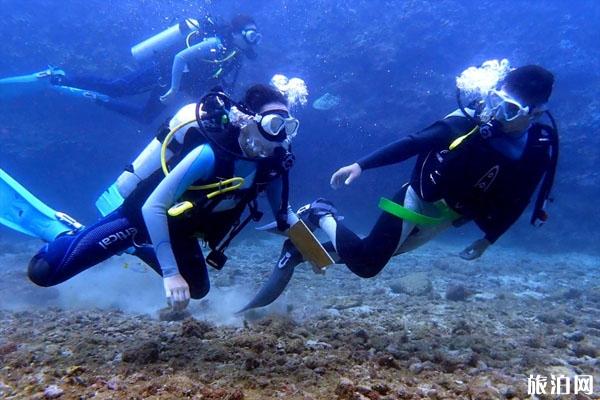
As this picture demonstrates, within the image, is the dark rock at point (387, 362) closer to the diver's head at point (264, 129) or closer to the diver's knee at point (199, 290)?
the diver's knee at point (199, 290)

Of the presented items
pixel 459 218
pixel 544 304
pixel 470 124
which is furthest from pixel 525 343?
pixel 544 304

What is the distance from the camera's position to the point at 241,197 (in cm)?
347

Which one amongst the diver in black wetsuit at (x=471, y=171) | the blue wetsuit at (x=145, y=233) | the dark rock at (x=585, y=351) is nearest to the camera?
the blue wetsuit at (x=145, y=233)

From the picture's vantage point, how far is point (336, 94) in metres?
16.1

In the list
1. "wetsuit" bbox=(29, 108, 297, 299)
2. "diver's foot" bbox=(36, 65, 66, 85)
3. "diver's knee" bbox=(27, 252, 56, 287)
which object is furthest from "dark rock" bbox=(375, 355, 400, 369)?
"diver's foot" bbox=(36, 65, 66, 85)

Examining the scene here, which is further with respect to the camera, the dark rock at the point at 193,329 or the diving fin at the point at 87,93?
the diving fin at the point at 87,93

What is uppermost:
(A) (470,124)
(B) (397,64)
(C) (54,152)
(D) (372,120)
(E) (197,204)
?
(B) (397,64)

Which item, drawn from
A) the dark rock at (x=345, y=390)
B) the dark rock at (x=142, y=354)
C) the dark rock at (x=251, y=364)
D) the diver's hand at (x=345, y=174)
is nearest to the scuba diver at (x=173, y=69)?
the diver's hand at (x=345, y=174)

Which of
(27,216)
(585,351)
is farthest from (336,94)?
(585,351)

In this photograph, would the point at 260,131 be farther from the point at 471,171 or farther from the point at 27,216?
the point at 27,216

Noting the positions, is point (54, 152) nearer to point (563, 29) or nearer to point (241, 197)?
point (241, 197)

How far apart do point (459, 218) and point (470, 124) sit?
102cm

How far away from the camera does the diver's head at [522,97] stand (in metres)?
3.51

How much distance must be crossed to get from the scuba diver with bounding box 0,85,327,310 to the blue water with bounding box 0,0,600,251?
41.1 ft
